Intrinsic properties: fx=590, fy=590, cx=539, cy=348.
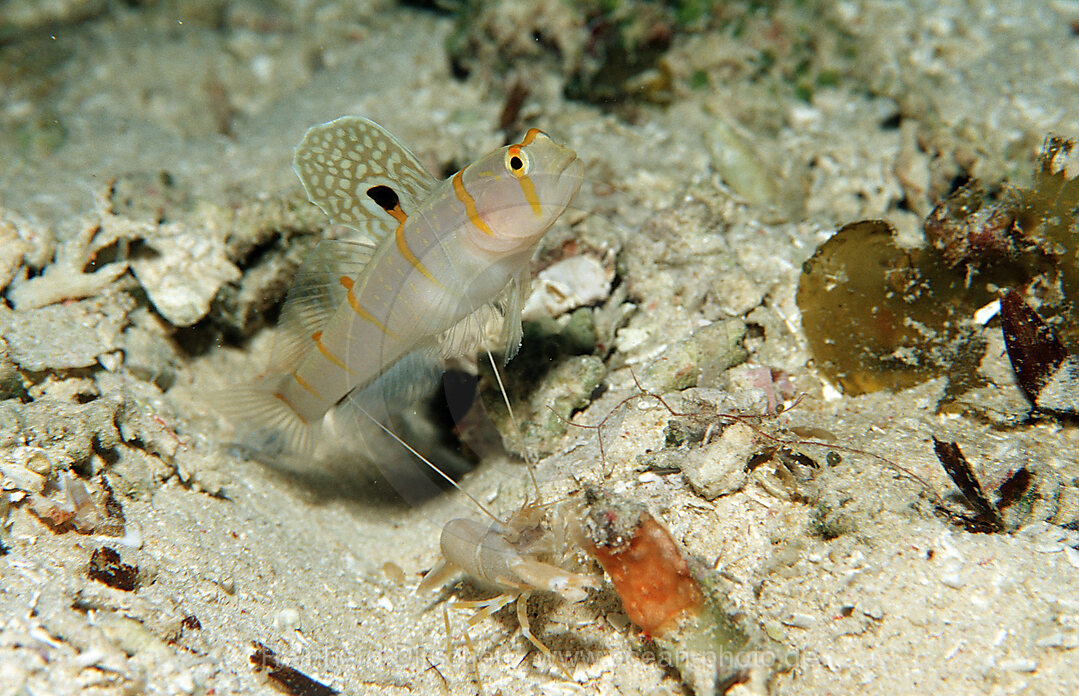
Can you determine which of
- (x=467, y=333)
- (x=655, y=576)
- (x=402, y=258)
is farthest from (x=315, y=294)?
(x=655, y=576)

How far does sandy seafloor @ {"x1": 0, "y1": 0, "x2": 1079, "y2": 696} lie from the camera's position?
1721 millimetres

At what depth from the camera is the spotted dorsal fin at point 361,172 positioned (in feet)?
7.64

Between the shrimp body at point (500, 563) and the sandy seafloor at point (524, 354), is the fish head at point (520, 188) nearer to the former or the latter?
the sandy seafloor at point (524, 354)

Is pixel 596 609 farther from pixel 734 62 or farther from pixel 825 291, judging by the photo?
pixel 734 62

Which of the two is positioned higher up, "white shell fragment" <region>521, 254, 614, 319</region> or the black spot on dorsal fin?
the black spot on dorsal fin

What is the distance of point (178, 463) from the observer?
2.56 m

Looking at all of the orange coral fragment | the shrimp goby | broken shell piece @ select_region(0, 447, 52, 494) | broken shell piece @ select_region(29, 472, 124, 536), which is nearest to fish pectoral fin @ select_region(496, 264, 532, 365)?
the shrimp goby

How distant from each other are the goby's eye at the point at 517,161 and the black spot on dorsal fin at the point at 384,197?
53 cm

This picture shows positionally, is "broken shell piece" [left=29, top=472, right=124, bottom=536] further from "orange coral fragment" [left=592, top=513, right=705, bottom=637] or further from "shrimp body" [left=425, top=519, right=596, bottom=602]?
"orange coral fragment" [left=592, top=513, right=705, bottom=637]

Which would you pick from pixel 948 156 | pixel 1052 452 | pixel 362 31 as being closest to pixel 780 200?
pixel 948 156

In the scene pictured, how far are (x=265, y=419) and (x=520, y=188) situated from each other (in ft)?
5.49

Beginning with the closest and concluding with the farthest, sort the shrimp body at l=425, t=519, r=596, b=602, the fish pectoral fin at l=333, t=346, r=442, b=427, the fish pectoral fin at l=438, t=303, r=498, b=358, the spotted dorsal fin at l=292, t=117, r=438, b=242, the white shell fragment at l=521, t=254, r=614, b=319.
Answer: the shrimp body at l=425, t=519, r=596, b=602 < the spotted dorsal fin at l=292, t=117, r=438, b=242 < the fish pectoral fin at l=438, t=303, r=498, b=358 < the fish pectoral fin at l=333, t=346, r=442, b=427 < the white shell fragment at l=521, t=254, r=614, b=319

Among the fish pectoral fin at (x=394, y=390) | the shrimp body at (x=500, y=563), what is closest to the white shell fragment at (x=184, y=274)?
the fish pectoral fin at (x=394, y=390)

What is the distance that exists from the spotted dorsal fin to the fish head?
32cm
